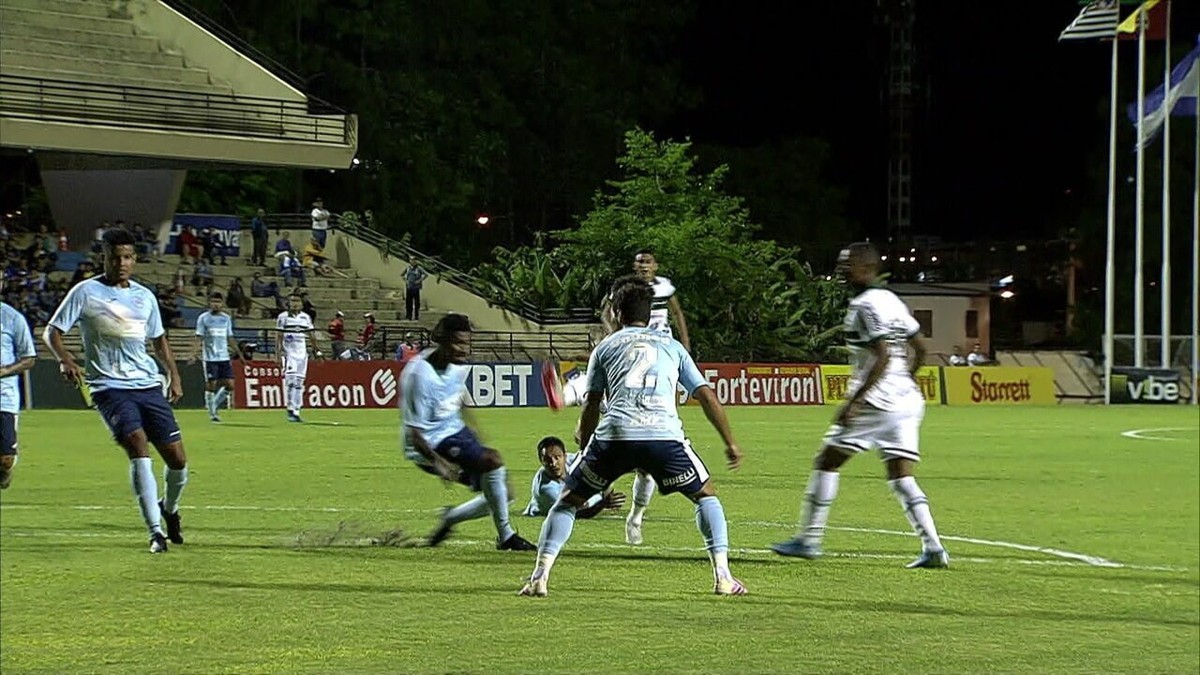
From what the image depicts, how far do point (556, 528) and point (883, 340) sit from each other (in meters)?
2.45

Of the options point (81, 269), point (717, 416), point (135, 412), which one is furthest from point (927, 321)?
point (717, 416)

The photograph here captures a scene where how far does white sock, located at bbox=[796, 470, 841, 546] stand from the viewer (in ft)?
34.4

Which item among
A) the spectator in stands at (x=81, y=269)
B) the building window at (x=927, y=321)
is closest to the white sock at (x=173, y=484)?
the spectator in stands at (x=81, y=269)

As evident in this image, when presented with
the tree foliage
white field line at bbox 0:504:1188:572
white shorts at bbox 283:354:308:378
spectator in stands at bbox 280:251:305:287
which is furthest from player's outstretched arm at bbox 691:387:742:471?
the tree foliage

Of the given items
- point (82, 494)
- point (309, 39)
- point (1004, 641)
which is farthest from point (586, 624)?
point (309, 39)

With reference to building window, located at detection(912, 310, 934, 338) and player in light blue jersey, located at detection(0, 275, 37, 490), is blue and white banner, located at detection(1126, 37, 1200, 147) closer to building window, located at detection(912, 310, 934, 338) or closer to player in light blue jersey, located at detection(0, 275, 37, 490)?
building window, located at detection(912, 310, 934, 338)

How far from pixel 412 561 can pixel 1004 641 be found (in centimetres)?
414

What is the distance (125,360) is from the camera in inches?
424

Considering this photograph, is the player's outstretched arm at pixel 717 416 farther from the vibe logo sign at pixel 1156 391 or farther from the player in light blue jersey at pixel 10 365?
the vibe logo sign at pixel 1156 391

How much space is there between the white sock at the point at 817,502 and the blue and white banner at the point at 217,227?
2988cm

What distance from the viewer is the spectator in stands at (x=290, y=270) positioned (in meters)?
37.3

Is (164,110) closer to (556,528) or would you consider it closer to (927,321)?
(927,321)

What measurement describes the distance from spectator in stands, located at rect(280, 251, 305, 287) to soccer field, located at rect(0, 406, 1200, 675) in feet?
62.1

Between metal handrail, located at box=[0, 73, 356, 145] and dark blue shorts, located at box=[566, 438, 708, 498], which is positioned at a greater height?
metal handrail, located at box=[0, 73, 356, 145]
